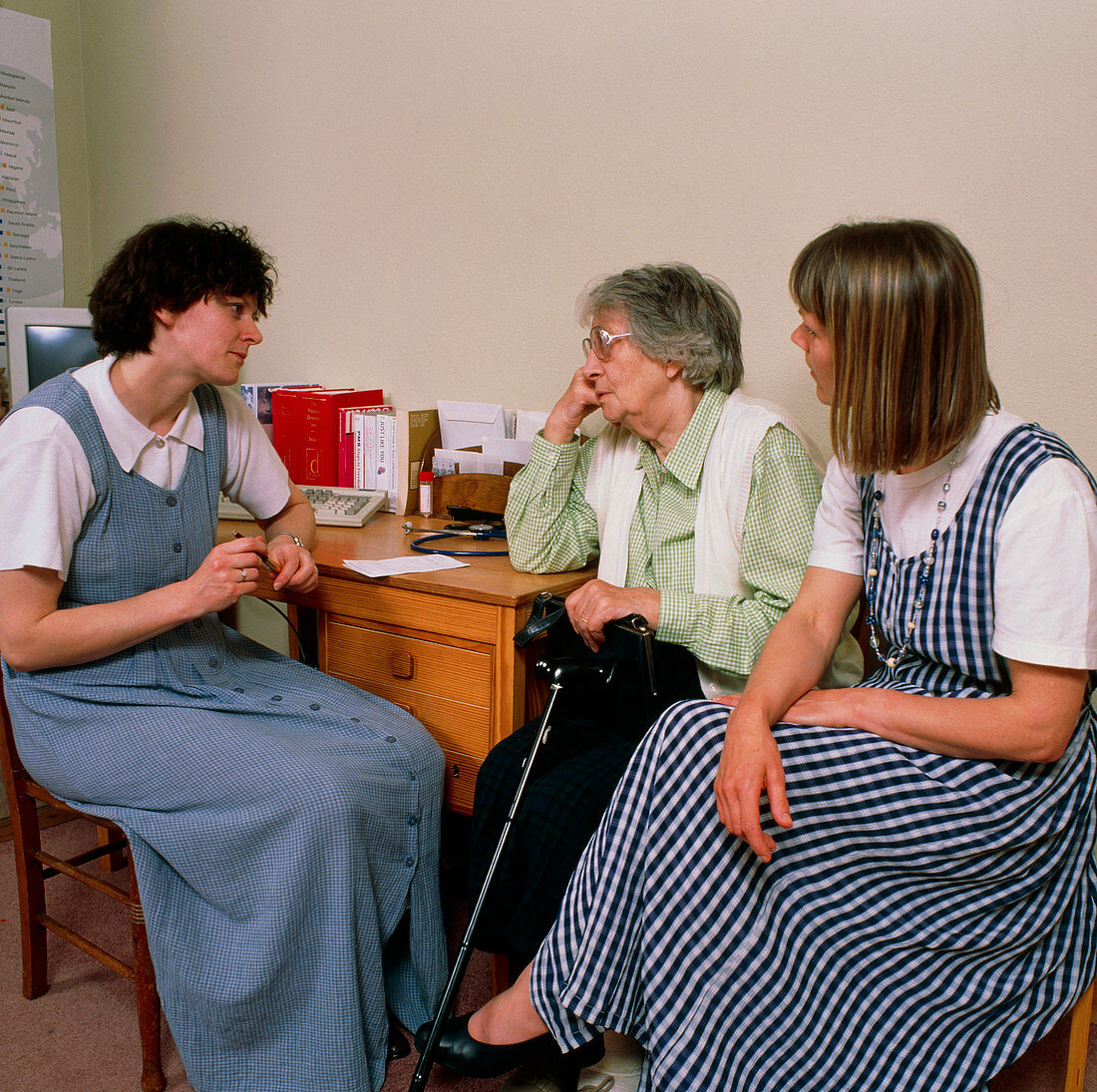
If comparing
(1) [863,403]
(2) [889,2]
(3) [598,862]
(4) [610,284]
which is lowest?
(3) [598,862]

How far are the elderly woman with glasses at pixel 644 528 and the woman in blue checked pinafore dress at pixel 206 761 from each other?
203mm

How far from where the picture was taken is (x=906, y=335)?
4.21 ft

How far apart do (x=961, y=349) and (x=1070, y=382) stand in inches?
25.4

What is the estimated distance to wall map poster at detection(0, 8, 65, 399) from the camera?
9.34 ft

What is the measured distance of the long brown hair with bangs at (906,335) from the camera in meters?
1.27

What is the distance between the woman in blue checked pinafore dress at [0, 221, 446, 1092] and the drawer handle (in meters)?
0.16

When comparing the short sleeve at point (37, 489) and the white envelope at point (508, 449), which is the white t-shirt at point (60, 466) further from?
the white envelope at point (508, 449)

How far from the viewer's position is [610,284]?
6.09 feet

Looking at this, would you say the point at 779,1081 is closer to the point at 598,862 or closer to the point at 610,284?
the point at 598,862

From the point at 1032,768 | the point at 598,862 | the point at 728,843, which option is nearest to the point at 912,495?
the point at 1032,768

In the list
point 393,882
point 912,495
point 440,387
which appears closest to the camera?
point 912,495

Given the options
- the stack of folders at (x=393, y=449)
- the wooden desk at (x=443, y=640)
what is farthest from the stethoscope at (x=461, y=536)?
the stack of folders at (x=393, y=449)

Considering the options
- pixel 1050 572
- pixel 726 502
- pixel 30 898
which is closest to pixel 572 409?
pixel 726 502

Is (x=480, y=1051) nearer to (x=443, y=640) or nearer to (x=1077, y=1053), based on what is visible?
(x=443, y=640)
